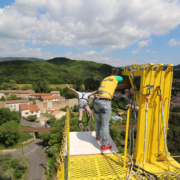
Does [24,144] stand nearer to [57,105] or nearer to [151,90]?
[57,105]

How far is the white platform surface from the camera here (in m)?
3.05

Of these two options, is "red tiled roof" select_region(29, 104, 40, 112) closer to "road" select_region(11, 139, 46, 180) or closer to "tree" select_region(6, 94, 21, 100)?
"tree" select_region(6, 94, 21, 100)

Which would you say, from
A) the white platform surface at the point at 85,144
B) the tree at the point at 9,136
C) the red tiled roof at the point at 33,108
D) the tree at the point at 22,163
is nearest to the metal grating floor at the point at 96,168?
the white platform surface at the point at 85,144

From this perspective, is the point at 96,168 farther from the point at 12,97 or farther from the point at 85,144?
the point at 12,97

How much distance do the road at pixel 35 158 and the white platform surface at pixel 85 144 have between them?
51.5 feet

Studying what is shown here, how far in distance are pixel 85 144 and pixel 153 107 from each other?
189 cm

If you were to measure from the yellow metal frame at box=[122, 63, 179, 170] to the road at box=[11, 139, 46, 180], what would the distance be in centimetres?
1727

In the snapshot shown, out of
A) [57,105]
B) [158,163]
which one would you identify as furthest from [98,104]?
[57,105]

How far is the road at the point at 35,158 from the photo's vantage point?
16.0 m

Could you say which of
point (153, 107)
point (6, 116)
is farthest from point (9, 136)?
point (153, 107)

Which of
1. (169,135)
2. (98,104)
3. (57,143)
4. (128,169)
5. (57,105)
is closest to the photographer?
(128,169)

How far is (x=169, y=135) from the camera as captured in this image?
18.9 metres

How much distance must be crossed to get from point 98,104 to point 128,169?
134 cm

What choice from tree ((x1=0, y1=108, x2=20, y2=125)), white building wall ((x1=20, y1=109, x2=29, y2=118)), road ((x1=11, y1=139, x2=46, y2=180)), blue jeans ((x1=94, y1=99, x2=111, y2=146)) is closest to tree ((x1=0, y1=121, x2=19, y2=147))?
road ((x1=11, y1=139, x2=46, y2=180))
